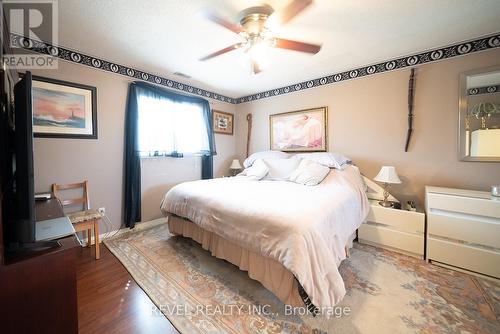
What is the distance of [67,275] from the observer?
1.05 metres

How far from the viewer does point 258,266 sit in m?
1.73

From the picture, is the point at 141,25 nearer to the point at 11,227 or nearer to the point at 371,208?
the point at 11,227

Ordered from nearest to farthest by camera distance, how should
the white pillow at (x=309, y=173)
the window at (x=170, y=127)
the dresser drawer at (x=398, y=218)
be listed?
the dresser drawer at (x=398, y=218)
the white pillow at (x=309, y=173)
the window at (x=170, y=127)

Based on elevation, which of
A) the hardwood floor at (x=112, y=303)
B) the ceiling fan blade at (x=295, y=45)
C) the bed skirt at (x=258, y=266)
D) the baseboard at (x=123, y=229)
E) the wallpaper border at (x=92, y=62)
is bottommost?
the hardwood floor at (x=112, y=303)

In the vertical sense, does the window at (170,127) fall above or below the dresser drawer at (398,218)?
above

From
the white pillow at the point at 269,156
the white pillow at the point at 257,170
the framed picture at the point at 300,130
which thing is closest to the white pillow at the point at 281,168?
the white pillow at the point at 257,170

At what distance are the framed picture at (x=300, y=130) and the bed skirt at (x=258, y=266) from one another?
2.21 meters

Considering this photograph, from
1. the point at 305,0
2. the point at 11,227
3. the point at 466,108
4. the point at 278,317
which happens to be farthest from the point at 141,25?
the point at 466,108

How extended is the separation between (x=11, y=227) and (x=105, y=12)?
1.76 meters

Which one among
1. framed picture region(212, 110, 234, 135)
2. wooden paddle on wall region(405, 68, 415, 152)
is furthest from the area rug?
framed picture region(212, 110, 234, 135)

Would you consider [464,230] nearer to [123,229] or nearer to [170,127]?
[170,127]

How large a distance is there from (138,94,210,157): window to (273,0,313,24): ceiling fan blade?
7.70 ft

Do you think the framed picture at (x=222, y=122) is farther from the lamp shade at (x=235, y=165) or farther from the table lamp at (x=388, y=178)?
the table lamp at (x=388, y=178)

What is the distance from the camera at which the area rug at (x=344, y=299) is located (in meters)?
1.43
